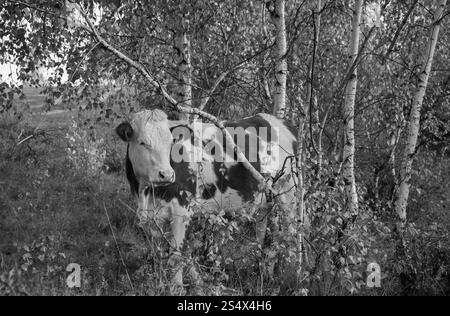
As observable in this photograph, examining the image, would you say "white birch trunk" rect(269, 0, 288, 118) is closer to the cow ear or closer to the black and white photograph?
the black and white photograph

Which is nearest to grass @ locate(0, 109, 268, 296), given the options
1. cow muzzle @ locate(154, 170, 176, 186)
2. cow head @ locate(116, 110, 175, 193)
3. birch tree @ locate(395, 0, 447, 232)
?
cow head @ locate(116, 110, 175, 193)

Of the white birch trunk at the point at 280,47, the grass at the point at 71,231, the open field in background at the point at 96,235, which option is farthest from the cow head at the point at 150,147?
the white birch trunk at the point at 280,47

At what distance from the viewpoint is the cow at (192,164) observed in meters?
5.59

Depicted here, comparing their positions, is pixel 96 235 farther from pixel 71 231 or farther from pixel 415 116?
pixel 415 116

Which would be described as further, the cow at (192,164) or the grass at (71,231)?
the cow at (192,164)

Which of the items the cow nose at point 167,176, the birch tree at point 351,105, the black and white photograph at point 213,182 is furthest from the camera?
the birch tree at point 351,105

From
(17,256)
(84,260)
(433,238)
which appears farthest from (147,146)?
(433,238)

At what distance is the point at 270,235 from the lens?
5445 mm

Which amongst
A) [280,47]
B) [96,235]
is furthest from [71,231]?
[280,47]

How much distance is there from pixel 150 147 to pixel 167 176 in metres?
0.42

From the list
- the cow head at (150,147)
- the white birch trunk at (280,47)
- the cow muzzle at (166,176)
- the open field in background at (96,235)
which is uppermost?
the white birch trunk at (280,47)

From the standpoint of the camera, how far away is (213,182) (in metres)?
6.29

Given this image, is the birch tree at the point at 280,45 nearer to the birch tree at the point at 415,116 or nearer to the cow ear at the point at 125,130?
the cow ear at the point at 125,130
